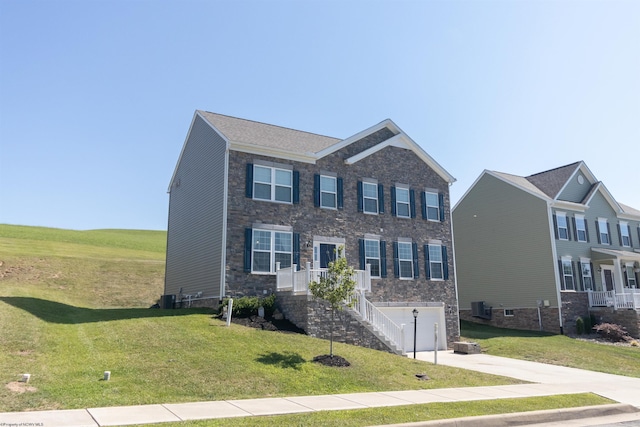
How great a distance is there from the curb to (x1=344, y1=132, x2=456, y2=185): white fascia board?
14.5m

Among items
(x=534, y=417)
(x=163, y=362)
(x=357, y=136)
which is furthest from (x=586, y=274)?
(x=163, y=362)

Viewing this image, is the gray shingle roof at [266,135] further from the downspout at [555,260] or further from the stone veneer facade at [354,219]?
the downspout at [555,260]

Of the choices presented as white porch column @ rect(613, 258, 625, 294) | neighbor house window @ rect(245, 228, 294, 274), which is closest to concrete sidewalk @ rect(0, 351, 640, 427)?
neighbor house window @ rect(245, 228, 294, 274)

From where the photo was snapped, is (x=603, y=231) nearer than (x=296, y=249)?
No

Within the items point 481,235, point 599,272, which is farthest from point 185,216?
point 599,272

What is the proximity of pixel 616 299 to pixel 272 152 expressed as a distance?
70.2ft

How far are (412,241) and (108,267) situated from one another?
2232 centimetres

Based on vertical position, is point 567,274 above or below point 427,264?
below

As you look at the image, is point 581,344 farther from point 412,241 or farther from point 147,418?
point 147,418

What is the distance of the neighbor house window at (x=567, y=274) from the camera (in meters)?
28.8

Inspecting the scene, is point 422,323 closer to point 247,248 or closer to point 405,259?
point 405,259

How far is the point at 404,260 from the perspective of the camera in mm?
23672

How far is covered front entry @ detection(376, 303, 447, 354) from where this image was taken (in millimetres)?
22453

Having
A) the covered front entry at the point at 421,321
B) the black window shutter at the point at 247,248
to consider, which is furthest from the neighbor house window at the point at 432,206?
the black window shutter at the point at 247,248
